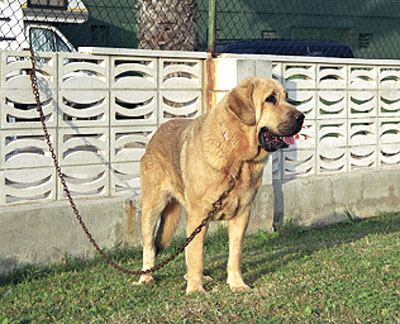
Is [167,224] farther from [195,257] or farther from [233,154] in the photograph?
[233,154]

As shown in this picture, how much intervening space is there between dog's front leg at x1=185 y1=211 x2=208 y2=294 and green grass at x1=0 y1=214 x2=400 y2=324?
112 mm

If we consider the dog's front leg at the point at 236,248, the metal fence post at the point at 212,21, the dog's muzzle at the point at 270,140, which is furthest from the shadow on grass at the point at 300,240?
the metal fence post at the point at 212,21

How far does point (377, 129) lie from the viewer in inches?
332

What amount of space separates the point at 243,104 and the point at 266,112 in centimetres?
20

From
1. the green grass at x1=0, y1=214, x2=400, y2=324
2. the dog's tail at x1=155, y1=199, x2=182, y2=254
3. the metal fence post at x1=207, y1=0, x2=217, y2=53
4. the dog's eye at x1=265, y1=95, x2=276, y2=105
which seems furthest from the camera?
the metal fence post at x1=207, y1=0, x2=217, y2=53

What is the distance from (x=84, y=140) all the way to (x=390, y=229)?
3.80m

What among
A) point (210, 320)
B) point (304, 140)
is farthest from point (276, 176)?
point (210, 320)

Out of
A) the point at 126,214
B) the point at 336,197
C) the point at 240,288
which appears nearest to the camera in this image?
the point at 240,288

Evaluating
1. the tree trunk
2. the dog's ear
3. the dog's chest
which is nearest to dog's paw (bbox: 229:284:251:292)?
the dog's chest

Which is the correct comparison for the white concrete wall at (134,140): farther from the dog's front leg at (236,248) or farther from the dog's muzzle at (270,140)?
the dog's muzzle at (270,140)

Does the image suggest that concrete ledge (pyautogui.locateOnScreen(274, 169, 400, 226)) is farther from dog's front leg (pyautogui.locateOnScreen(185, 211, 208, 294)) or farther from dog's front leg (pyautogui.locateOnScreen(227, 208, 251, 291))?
dog's front leg (pyautogui.locateOnScreen(185, 211, 208, 294))

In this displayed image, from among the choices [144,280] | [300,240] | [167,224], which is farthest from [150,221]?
[300,240]

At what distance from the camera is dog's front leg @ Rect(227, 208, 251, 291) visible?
4879mm

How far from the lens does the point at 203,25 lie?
35.9 feet
